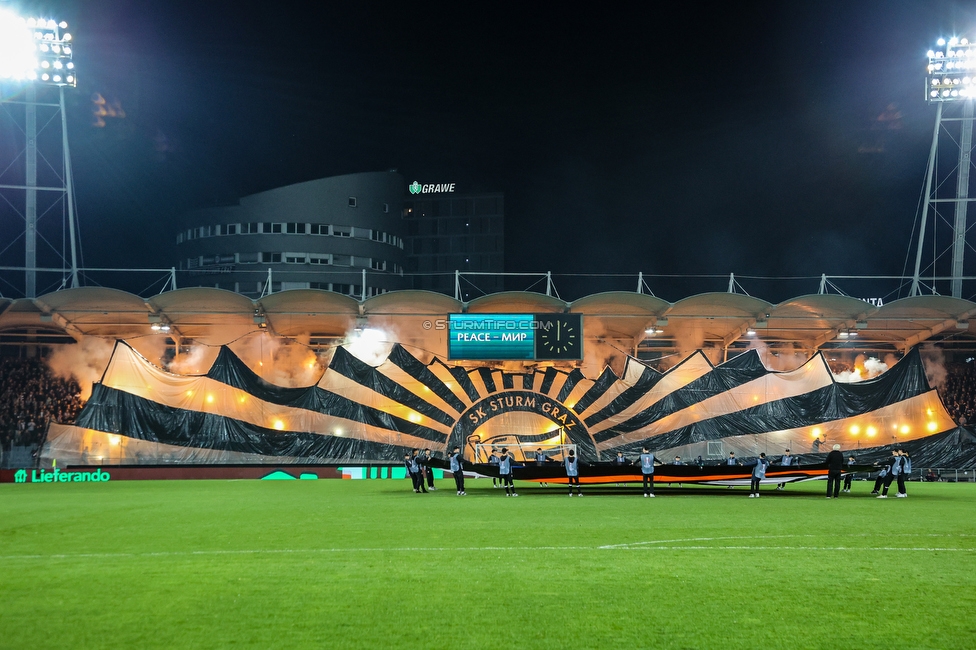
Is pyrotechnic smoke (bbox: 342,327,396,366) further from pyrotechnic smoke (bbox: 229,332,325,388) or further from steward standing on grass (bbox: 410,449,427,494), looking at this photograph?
steward standing on grass (bbox: 410,449,427,494)

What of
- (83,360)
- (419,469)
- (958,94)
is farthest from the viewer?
(83,360)

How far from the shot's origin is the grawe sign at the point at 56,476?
31.9 m

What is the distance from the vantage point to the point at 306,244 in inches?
2643

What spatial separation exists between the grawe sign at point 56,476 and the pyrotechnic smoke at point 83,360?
25.4 ft

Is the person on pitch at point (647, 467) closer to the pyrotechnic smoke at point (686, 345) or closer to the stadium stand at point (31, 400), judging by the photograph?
the pyrotechnic smoke at point (686, 345)

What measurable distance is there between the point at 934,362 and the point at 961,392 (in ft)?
6.67

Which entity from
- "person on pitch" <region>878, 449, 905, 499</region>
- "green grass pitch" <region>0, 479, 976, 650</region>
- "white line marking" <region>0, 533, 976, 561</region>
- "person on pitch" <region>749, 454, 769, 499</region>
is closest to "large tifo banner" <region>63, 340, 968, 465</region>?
"person on pitch" <region>749, 454, 769, 499</region>

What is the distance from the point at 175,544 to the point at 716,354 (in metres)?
36.3

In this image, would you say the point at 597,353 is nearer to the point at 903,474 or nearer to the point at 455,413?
the point at 455,413

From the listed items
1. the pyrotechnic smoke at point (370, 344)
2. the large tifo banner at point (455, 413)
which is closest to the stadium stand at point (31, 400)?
the large tifo banner at point (455, 413)

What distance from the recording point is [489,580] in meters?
8.98

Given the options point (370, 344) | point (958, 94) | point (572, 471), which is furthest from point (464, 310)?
point (958, 94)

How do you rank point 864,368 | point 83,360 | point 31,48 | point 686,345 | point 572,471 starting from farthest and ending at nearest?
point 686,345, point 864,368, point 83,360, point 31,48, point 572,471

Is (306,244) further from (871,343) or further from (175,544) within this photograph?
(175,544)
